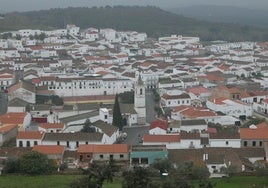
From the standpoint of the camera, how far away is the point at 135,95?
1385 inches

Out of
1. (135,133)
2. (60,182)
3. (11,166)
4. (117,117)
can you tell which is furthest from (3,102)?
(60,182)

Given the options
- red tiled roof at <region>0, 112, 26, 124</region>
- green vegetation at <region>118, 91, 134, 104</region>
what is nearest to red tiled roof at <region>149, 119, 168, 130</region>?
red tiled roof at <region>0, 112, 26, 124</region>

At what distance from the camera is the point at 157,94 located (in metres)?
43.1

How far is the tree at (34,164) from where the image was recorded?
23.9 m

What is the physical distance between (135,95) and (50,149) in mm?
10023

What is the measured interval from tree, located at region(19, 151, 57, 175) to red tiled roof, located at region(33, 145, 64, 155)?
5.51 ft

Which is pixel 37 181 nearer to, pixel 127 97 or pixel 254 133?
pixel 254 133

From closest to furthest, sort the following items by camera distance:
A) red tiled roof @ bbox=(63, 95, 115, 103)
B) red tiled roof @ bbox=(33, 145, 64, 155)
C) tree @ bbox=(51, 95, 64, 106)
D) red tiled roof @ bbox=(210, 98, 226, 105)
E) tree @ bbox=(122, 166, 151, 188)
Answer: tree @ bbox=(122, 166, 151, 188)
red tiled roof @ bbox=(33, 145, 64, 155)
red tiled roof @ bbox=(210, 98, 226, 105)
tree @ bbox=(51, 95, 64, 106)
red tiled roof @ bbox=(63, 95, 115, 103)

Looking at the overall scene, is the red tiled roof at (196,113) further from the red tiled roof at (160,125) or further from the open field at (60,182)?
the open field at (60,182)

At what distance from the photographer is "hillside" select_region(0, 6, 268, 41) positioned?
3671 inches

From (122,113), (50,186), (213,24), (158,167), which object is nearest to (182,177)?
(158,167)

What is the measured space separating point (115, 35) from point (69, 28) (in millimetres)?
6796

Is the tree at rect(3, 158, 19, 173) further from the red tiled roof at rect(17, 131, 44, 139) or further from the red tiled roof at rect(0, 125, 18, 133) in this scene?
the red tiled roof at rect(0, 125, 18, 133)

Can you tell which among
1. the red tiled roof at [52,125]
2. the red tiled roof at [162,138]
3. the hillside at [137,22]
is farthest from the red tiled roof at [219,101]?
the hillside at [137,22]
